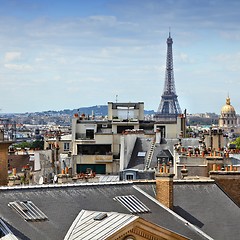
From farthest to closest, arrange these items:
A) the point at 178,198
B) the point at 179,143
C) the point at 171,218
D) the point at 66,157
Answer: the point at 66,157
the point at 179,143
the point at 178,198
the point at 171,218

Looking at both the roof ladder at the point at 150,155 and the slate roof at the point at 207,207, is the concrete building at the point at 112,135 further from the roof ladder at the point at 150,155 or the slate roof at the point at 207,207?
the slate roof at the point at 207,207

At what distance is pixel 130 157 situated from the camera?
61062 mm

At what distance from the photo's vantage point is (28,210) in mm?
28219

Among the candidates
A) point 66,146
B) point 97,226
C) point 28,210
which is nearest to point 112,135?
point 66,146

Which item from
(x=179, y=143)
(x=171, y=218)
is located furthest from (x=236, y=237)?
(x=179, y=143)

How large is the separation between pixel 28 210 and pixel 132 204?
4.36 metres

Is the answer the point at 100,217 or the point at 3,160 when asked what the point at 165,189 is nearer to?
the point at 100,217

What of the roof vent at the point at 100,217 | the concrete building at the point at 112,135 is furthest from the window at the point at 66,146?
the roof vent at the point at 100,217

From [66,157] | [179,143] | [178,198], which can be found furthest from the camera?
[66,157]

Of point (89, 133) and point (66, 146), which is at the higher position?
point (89, 133)

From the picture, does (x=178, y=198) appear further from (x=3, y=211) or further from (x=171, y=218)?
(x=3, y=211)

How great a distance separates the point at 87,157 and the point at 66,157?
1723 millimetres

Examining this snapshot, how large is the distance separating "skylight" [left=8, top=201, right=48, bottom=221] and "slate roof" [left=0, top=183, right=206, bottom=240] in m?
0.16

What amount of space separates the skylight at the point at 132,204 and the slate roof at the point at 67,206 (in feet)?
0.58
